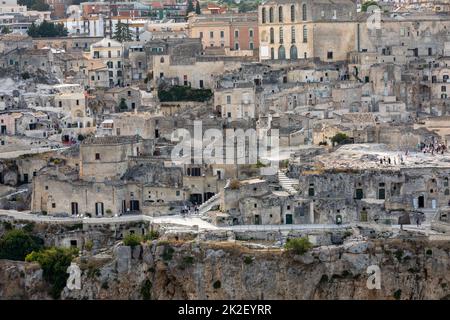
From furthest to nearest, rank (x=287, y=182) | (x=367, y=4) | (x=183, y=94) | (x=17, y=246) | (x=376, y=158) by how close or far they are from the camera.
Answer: (x=367, y=4), (x=183, y=94), (x=376, y=158), (x=287, y=182), (x=17, y=246)

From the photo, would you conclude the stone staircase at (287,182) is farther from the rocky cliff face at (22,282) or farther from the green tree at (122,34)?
the green tree at (122,34)

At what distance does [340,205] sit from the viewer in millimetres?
50156

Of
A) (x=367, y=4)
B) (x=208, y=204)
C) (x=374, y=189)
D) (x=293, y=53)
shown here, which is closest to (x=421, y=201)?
(x=374, y=189)

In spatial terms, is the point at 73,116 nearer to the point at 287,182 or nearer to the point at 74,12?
the point at 287,182

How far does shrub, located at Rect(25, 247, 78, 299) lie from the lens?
49.1 m

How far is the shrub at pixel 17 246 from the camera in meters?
51.0

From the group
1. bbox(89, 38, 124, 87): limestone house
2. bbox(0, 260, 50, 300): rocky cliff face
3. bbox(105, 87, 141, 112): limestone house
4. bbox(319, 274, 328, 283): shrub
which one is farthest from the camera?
bbox(89, 38, 124, 87): limestone house

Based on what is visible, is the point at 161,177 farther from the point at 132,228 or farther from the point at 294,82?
the point at 294,82

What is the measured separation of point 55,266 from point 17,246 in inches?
102

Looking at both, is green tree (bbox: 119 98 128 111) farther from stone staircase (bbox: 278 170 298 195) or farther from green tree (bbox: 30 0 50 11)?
green tree (bbox: 30 0 50 11)

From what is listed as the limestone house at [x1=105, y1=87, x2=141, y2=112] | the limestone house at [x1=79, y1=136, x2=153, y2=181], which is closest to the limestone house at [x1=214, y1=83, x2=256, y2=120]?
the limestone house at [x1=105, y1=87, x2=141, y2=112]

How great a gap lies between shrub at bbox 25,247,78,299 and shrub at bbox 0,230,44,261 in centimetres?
140

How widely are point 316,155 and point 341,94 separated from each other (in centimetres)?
840

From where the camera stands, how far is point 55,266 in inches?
1933
